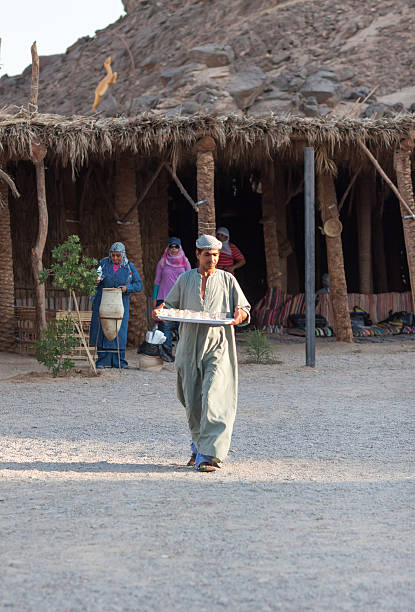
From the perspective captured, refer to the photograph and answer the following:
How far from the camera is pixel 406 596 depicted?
9.37 ft

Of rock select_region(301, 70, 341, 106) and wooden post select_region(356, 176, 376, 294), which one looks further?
rock select_region(301, 70, 341, 106)

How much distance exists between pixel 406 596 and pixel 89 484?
6.86 ft

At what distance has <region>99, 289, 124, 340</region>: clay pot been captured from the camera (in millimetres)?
9430

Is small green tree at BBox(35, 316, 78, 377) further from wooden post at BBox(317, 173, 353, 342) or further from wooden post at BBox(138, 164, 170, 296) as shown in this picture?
wooden post at BBox(317, 173, 353, 342)

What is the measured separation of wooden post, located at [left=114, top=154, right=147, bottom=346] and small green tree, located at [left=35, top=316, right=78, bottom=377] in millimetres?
2704

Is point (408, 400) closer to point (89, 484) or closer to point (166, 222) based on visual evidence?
point (89, 484)

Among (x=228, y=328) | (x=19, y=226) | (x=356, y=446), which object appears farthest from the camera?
(x=19, y=226)

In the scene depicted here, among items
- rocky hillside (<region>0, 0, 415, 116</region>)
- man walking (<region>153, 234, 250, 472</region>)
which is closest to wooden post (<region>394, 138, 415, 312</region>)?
man walking (<region>153, 234, 250, 472</region>)

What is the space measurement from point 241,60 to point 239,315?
27.1 metres

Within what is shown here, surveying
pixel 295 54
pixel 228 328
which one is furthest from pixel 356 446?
pixel 295 54

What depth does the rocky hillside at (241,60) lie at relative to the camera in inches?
952

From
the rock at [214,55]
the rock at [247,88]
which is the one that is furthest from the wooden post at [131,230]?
the rock at [214,55]

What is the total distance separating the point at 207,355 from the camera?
16.4ft

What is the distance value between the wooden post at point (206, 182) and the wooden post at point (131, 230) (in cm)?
131
